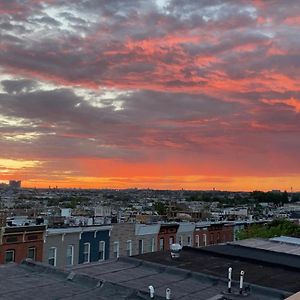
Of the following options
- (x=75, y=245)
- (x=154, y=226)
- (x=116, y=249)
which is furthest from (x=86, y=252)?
(x=154, y=226)

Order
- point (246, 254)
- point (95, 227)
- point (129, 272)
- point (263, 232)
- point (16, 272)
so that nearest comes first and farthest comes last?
1. point (16, 272)
2. point (129, 272)
3. point (246, 254)
4. point (95, 227)
5. point (263, 232)

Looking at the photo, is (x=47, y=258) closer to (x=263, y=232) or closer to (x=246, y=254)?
(x=246, y=254)

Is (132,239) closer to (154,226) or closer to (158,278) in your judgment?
(154,226)

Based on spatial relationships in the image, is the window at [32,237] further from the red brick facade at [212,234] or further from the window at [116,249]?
the red brick facade at [212,234]

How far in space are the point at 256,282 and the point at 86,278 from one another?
663 centimetres

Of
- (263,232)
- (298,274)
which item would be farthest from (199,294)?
(263,232)

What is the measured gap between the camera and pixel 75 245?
142 ft

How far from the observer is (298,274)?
21.7 metres

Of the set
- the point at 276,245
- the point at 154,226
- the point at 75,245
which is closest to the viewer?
the point at 276,245

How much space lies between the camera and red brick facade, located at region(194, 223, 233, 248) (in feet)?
193

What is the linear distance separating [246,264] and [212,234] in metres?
37.8

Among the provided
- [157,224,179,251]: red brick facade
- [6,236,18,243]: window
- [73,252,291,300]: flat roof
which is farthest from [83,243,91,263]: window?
[73,252,291,300]: flat roof

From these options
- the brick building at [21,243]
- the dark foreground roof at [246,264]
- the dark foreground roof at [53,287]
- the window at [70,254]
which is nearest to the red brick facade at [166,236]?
the window at [70,254]

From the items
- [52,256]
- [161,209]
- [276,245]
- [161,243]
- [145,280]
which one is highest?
[161,209]
